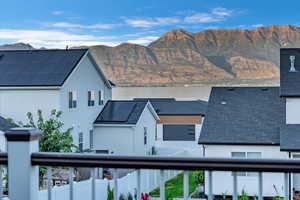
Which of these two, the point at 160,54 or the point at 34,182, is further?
the point at 160,54

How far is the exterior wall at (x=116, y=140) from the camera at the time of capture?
61.7 ft

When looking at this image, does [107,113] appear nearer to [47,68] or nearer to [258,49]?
[47,68]

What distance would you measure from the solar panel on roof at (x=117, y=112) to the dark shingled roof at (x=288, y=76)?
6.97m

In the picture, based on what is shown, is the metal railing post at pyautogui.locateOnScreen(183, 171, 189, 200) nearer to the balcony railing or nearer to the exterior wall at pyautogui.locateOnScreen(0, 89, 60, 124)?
the balcony railing

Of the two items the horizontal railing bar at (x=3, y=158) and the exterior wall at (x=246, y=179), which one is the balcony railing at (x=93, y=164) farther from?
the exterior wall at (x=246, y=179)

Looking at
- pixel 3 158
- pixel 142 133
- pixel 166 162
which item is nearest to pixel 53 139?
pixel 142 133

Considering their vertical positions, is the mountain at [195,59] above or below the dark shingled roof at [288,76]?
above

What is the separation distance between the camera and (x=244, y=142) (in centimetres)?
1341

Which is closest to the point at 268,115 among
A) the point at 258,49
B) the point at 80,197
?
the point at 80,197

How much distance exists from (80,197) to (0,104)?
14312mm

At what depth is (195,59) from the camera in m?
33.1

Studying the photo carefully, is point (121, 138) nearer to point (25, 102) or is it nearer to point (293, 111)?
point (25, 102)

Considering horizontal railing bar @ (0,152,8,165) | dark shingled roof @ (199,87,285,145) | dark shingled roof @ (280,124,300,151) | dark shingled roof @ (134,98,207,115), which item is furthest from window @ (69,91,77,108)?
horizontal railing bar @ (0,152,8,165)

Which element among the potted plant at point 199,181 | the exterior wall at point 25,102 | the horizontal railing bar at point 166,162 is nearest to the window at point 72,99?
the exterior wall at point 25,102
